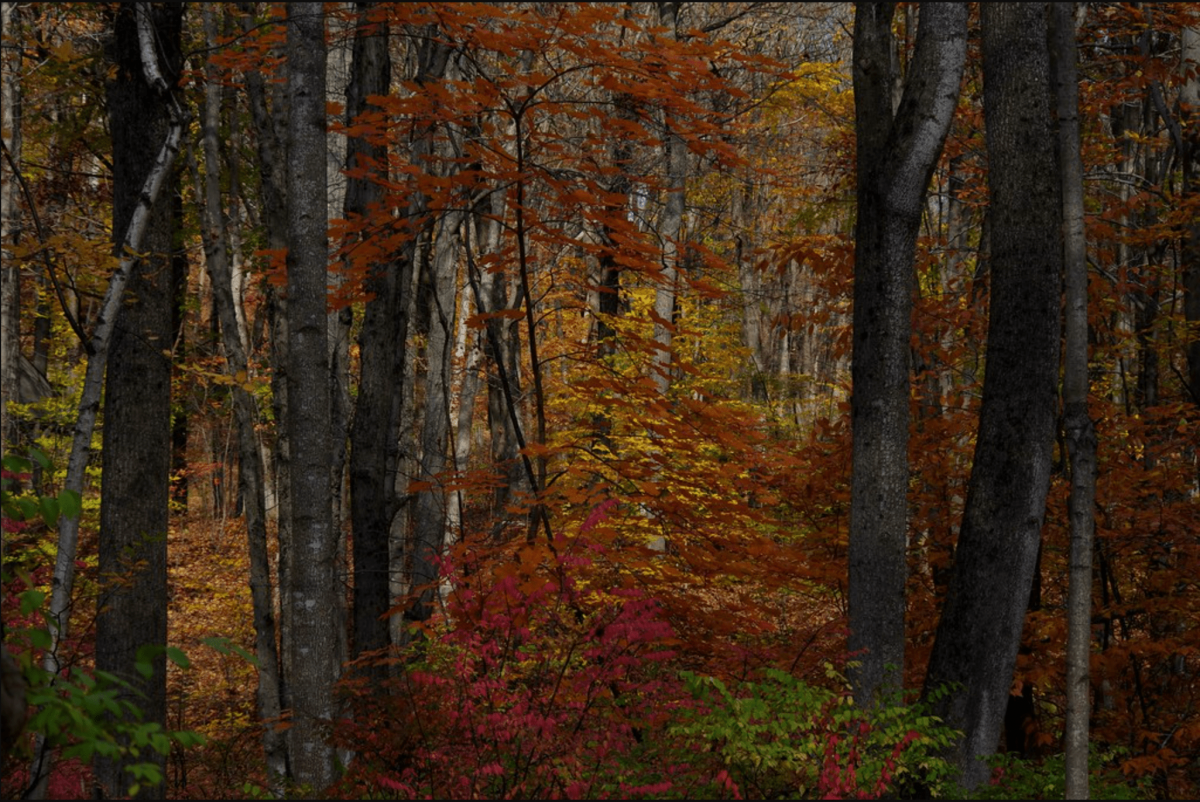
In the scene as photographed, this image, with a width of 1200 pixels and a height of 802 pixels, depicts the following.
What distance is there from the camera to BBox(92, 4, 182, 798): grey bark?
674 centimetres

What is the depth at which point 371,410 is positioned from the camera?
7.64 metres

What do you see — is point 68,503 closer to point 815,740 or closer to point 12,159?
point 815,740

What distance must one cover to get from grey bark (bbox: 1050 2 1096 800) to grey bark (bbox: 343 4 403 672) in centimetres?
500

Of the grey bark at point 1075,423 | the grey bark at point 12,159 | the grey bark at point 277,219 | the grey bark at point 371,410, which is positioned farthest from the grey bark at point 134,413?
the grey bark at point 1075,423

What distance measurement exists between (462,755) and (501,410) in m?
14.6

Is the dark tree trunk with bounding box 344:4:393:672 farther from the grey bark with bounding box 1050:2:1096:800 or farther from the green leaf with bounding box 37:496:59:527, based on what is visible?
the grey bark with bounding box 1050:2:1096:800

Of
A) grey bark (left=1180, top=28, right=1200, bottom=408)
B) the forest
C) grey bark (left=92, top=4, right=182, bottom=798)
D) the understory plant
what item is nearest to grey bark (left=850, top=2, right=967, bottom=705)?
the forest

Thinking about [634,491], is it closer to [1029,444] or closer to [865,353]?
[865,353]

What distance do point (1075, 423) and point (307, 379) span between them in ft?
15.3

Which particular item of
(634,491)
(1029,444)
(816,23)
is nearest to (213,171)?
(634,491)

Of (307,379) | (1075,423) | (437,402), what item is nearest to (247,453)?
(437,402)

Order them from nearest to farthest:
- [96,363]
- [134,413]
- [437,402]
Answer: [96,363] → [134,413] → [437,402]

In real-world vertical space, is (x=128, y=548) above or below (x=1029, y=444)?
below

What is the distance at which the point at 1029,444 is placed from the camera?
19.4 ft
